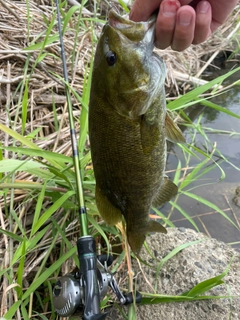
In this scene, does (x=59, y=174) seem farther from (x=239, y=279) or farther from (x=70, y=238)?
(x=239, y=279)

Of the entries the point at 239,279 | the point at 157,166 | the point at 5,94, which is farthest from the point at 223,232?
the point at 5,94

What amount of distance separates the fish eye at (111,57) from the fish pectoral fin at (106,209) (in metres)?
0.56

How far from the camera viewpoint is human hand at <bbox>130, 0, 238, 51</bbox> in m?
1.59

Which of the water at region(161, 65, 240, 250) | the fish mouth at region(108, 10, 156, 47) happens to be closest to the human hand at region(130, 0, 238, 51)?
the fish mouth at region(108, 10, 156, 47)

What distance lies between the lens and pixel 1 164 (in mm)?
1949

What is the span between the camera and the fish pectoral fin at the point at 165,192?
6.31 ft

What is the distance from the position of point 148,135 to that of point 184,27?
1.65 ft

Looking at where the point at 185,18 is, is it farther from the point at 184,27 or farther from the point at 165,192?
the point at 165,192

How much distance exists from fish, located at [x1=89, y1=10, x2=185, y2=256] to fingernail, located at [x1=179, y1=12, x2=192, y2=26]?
0.41ft

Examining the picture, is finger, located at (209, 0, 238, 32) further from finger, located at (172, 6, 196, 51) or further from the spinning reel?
the spinning reel

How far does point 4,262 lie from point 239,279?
1362mm

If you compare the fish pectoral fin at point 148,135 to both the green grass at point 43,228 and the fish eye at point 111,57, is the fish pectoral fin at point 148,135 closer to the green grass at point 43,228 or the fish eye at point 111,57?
the fish eye at point 111,57

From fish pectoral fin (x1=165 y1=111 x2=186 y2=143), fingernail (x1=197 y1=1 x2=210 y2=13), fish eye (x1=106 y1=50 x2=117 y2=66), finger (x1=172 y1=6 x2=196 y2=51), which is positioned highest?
fingernail (x1=197 y1=1 x2=210 y2=13)

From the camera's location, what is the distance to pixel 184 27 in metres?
1.63
